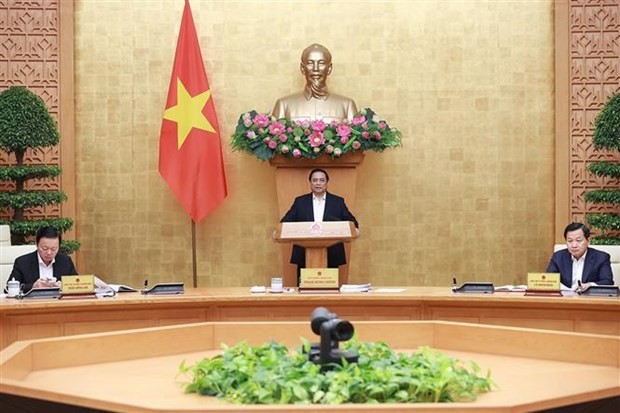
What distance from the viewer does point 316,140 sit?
793 cm

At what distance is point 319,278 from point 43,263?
1763 mm

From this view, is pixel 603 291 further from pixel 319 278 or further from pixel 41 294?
pixel 41 294

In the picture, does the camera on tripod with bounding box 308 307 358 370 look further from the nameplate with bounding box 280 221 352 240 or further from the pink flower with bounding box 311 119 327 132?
the pink flower with bounding box 311 119 327 132

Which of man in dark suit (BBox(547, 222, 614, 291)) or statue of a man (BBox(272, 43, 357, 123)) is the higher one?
statue of a man (BBox(272, 43, 357, 123))

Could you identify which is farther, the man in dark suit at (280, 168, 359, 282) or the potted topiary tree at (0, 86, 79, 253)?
the potted topiary tree at (0, 86, 79, 253)

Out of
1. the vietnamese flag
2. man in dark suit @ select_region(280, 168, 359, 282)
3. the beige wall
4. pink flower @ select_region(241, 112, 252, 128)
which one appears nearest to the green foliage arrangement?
man in dark suit @ select_region(280, 168, 359, 282)

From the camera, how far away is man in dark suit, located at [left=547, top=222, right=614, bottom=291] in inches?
249

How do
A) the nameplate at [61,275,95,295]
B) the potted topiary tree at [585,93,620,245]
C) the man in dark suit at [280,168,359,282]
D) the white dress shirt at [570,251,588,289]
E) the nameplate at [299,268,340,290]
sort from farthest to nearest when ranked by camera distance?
1. the potted topiary tree at [585,93,620,245]
2. the man in dark suit at [280,168,359,282]
3. the white dress shirt at [570,251,588,289]
4. the nameplate at [299,268,340,290]
5. the nameplate at [61,275,95,295]

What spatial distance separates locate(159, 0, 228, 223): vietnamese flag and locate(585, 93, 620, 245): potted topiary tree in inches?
120

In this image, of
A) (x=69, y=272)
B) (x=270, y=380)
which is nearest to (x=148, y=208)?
(x=69, y=272)

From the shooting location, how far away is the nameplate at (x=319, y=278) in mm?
6105

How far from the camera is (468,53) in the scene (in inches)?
352

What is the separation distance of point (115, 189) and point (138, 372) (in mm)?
5558

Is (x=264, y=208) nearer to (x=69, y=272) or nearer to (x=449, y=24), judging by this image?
(x=449, y=24)
